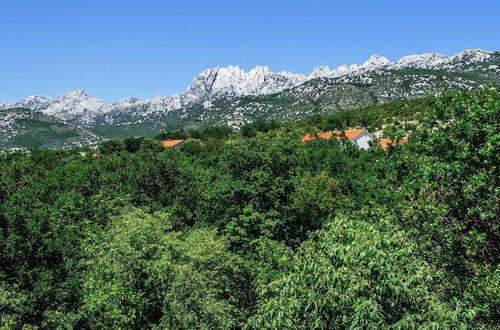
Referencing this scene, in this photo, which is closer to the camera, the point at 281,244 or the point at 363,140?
the point at 281,244

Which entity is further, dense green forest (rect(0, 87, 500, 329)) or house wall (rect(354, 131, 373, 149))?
house wall (rect(354, 131, 373, 149))

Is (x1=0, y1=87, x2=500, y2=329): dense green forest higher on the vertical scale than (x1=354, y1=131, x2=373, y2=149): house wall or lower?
lower

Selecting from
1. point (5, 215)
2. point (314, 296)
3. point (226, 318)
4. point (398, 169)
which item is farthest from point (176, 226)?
point (314, 296)

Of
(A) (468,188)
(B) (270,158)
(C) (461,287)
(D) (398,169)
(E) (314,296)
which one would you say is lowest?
(C) (461,287)

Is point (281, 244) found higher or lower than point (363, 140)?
lower

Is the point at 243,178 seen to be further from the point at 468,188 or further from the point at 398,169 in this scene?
the point at 468,188

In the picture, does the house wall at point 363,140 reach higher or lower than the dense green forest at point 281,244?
higher

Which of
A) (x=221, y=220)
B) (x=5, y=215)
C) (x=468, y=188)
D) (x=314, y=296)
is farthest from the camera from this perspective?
(x=221, y=220)

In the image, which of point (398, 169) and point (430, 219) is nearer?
point (430, 219)

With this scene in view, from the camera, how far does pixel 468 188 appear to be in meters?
13.7

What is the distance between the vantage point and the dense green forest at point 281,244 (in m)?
10.1

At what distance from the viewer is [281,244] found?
25.0m

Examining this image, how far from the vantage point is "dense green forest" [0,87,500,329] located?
1008cm

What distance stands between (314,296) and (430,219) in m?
8.30
